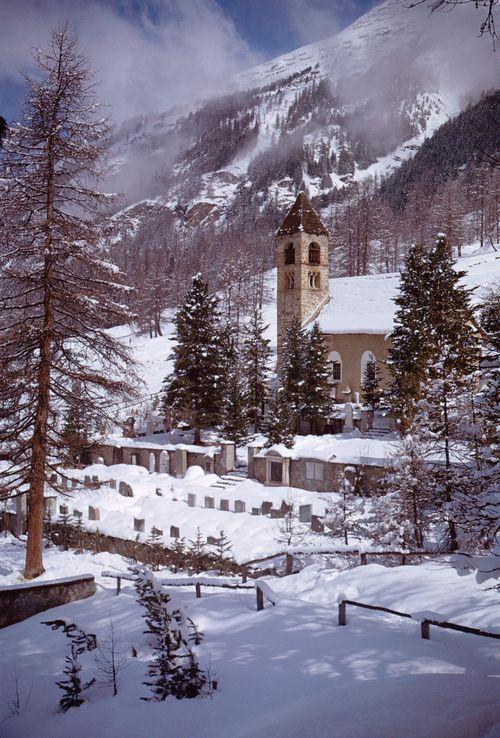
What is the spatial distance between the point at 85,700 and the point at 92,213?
11.5m

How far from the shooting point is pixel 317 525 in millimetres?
17672

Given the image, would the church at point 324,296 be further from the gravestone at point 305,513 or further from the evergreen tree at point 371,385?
the gravestone at point 305,513

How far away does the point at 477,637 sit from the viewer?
7863mm

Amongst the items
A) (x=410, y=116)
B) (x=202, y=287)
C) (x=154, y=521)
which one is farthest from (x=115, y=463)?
(x=410, y=116)

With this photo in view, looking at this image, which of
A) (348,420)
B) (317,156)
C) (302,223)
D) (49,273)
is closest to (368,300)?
(302,223)

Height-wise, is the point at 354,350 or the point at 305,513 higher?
the point at 354,350

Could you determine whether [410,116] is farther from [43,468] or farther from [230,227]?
[43,468]

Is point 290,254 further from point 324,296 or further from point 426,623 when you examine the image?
point 426,623

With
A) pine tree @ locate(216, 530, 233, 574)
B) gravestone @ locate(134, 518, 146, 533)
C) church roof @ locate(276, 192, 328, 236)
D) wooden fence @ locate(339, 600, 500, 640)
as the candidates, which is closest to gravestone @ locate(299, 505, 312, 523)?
pine tree @ locate(216, 530, 233, 574)

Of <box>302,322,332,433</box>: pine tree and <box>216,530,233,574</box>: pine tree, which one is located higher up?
<box>302,322,332,433</box>: pine tree

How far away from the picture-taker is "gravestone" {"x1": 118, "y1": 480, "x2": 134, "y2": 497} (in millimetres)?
23641

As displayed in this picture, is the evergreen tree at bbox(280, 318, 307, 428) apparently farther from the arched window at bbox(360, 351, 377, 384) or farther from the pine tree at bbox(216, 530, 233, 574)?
the pine tree at bbox(216, 530, 233, 574)

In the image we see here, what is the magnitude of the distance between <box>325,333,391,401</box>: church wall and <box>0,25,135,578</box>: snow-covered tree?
25.4m

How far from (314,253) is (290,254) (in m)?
2.05
